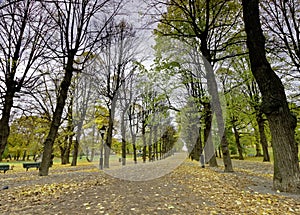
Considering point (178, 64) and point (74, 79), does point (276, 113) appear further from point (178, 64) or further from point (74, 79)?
point (74, 79)

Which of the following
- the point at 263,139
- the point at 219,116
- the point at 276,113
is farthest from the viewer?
the point at 263,139

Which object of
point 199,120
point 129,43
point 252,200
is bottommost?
point 252,200

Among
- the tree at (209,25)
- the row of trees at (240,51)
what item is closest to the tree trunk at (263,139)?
the row of trees at (240,51)

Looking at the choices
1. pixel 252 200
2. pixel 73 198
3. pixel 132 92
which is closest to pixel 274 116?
pixel 252 200

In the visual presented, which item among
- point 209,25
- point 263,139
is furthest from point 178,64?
point 263,139

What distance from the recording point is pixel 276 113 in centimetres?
552

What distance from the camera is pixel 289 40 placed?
14.2 metres

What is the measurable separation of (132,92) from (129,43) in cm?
621

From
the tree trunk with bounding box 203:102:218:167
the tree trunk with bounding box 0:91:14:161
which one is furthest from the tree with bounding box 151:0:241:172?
the tree trunk with bounding box 0:91:14:161

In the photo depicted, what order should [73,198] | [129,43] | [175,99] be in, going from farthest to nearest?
1. [129,43]
2. [175,99]
3. [73,198]

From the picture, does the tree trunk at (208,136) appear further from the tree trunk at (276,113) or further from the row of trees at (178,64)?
the tree trunk at (276,113)

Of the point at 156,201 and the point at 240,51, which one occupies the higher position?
the point at 240,51

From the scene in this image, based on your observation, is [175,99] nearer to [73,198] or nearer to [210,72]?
[210,72]

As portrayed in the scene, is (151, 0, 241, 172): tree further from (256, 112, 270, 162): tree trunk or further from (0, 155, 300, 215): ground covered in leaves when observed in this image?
(256, 112, 270, 162): tree trunk
